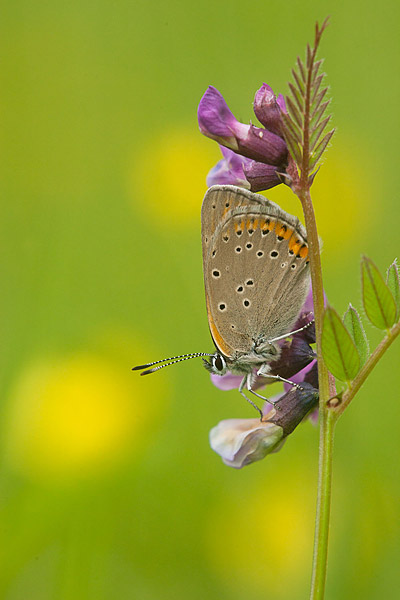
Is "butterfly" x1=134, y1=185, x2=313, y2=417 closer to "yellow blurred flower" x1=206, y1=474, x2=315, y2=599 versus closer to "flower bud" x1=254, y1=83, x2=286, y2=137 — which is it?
"flower bud" x1=254, y1=83, x2=286, y2=137

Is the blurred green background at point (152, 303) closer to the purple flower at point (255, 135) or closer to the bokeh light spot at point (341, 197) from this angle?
the bokeh light spot at point (341, 197)

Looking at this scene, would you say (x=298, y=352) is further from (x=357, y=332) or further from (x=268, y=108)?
(x=268, y=108)

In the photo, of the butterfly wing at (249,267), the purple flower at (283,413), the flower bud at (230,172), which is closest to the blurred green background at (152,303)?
the purple flower at (283,413)

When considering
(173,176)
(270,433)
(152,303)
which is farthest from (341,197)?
(270,433)

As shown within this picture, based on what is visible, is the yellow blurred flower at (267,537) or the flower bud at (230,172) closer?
the flower bud at (230,172)

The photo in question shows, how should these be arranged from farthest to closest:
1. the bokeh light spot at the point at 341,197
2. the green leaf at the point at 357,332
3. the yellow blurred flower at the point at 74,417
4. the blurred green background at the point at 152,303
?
1. the bokeh light spot at the point at 341,197
2. the yellow blurred flower at the point at 74,417
3. the blurred green background at the point at 152,303
4. the green leaf at the point at 357,332
